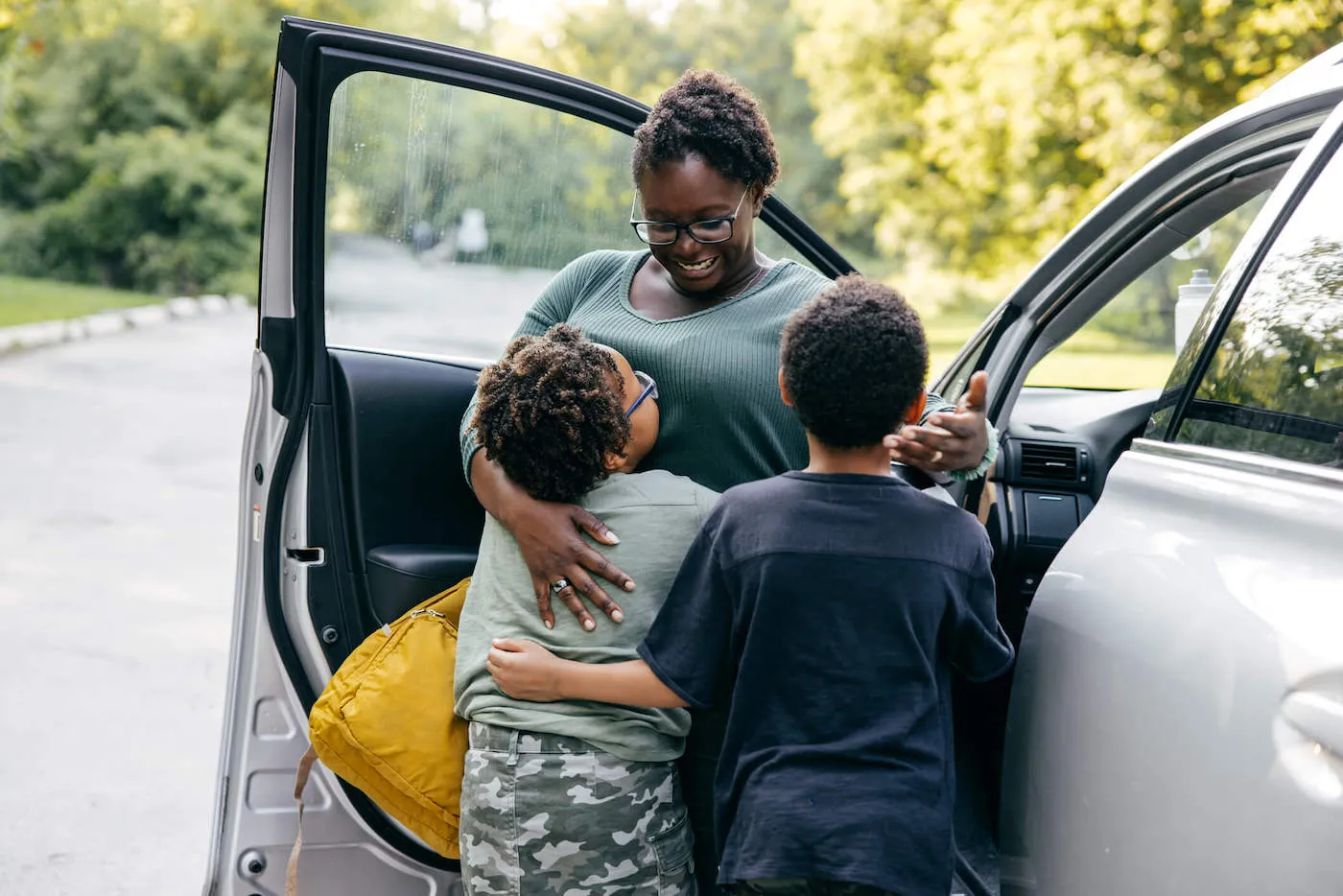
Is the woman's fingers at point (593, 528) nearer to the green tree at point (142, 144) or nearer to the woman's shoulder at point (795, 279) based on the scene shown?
the woman's shoulder at point (795, 279)

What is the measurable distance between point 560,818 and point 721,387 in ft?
2.58

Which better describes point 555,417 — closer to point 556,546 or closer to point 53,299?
point 556,546

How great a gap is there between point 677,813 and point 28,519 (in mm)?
6686

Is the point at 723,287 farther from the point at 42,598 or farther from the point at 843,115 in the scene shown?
the point at 843,115

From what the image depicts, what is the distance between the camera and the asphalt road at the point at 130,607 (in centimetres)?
303

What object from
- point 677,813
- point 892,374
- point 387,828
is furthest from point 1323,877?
point 387,828

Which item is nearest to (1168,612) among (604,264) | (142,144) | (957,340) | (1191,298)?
(604,264)

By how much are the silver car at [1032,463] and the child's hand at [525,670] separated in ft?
0.78

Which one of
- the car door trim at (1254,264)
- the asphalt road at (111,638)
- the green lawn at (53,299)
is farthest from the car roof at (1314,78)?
the green lawn at (53,299)

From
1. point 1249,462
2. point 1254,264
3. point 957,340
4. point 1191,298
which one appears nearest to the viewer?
point 1249,462

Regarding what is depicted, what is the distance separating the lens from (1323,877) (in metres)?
1.24

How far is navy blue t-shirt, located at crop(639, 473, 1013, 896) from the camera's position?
1757mm

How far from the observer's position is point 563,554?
2.09m

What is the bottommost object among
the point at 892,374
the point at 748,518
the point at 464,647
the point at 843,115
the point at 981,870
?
the point at 981,870
